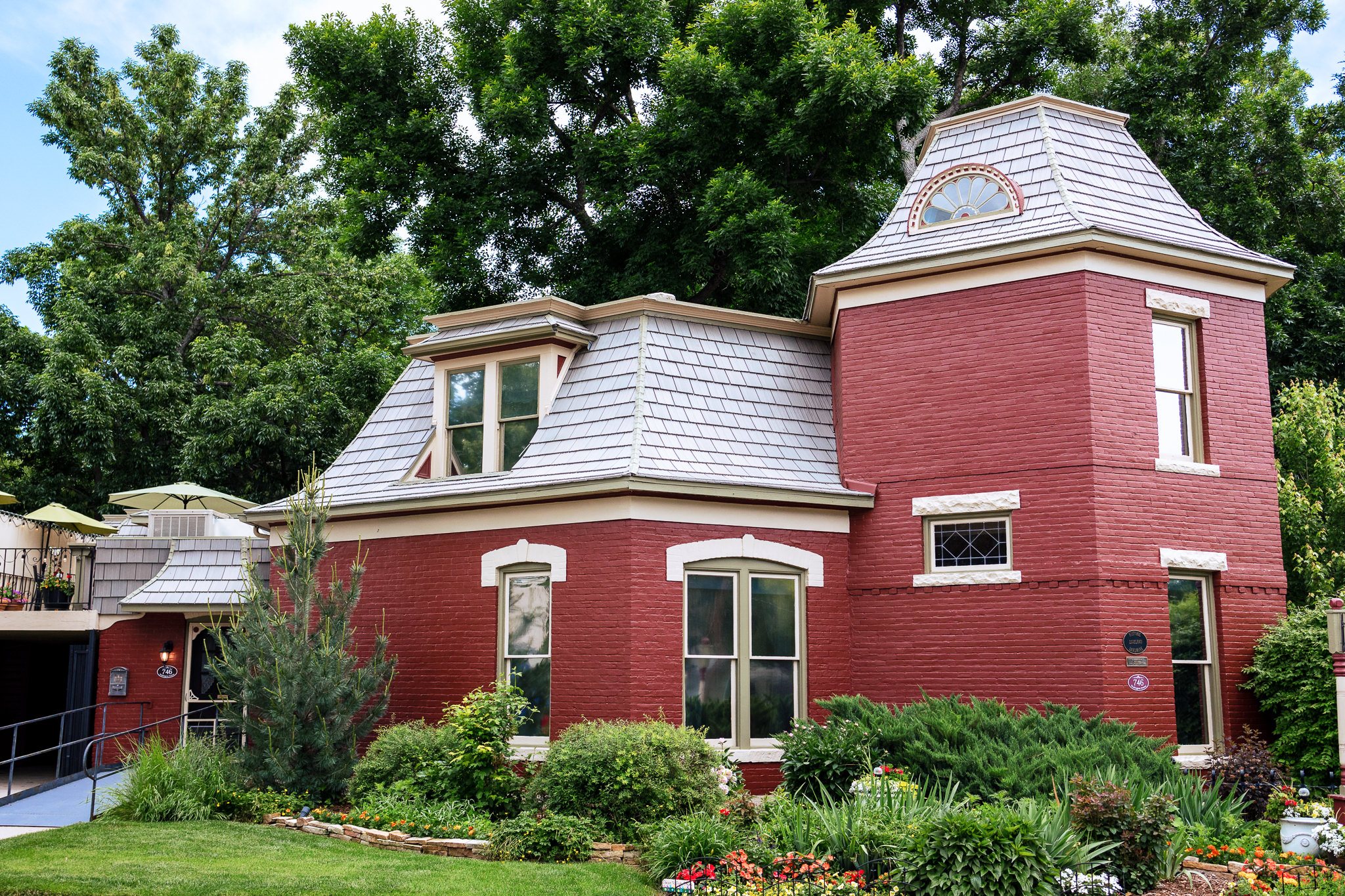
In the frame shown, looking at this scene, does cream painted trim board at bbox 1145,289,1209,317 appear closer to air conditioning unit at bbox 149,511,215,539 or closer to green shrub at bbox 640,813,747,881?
green shrub at bbox 640,813,747,881

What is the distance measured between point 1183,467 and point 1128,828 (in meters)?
5.85

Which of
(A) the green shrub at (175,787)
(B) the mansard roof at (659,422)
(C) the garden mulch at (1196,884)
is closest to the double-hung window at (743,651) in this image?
(B) the mansard roof at (659,422)

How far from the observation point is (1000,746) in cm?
1057

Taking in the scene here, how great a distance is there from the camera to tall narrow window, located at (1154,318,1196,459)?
13875 mm

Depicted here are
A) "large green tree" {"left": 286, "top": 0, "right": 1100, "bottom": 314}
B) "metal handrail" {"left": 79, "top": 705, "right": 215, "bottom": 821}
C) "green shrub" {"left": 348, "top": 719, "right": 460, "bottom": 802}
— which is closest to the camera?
"green shrub" {"left": 348, "top": 719, "right": 460, "bottom": 802}

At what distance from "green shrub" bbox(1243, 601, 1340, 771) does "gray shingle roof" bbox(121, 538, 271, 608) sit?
47.6 feet

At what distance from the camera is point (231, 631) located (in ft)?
43.0

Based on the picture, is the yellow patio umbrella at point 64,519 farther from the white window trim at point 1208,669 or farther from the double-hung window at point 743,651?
the white window trim at point 1208,669

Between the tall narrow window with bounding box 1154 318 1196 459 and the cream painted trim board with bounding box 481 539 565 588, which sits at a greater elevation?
the tall narrow window with bounding box 1154 318 1196 459

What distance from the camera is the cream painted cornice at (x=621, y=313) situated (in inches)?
597

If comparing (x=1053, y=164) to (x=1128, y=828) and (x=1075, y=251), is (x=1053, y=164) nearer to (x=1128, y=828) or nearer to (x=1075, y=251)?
(x=1075, y=251)

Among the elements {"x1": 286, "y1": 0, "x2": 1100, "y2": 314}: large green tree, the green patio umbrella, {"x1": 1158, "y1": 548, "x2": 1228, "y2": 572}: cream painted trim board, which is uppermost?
{"x1": 286, "y1": 0, "x2": 1100, "y2": 314}: large green tree

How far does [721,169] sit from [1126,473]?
1064cm

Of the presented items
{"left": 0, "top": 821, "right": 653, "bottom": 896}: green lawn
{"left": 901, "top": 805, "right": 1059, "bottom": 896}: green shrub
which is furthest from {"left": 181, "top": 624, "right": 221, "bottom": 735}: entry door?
{"left": 901, "top": 805, "right": 1059, "bottom": 896}: green shrub
